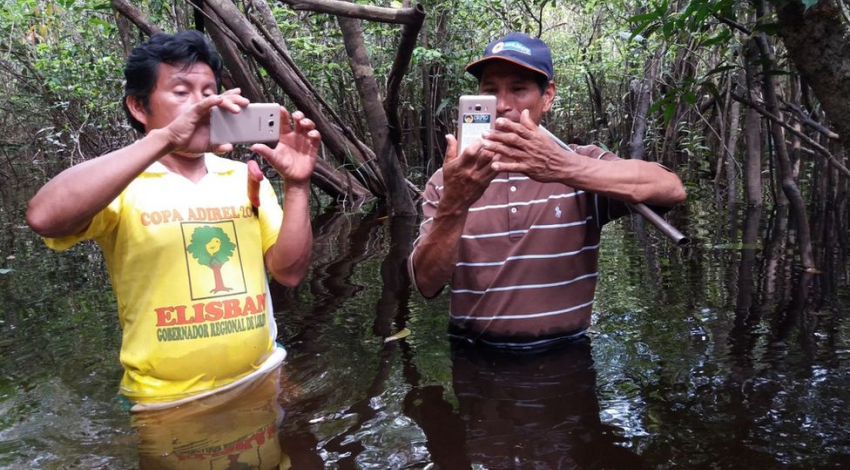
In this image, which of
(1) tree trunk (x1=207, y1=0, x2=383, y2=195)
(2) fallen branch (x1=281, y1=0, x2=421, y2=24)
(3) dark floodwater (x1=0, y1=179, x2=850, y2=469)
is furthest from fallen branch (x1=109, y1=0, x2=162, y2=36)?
(2) fallen branch (x1=281, y1=0, x2=421, y2=24)

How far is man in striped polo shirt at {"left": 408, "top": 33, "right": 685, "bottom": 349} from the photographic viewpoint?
2.42m

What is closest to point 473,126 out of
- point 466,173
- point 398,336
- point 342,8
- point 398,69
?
point 466,173

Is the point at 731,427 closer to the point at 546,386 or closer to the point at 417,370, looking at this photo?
the point at 546,386

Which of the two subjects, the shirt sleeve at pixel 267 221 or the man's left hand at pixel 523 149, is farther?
the shirt sleeve at pixel 267 221

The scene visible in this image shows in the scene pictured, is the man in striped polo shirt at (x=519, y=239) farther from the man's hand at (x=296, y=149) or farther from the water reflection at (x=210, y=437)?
the water reflection at (x=210, y=437)

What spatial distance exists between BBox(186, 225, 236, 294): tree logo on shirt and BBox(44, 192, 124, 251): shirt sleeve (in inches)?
8.4

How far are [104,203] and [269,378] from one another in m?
0.87

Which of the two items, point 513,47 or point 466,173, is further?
point 513,47

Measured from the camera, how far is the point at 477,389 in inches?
104

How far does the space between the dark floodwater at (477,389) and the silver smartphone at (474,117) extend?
0.96m

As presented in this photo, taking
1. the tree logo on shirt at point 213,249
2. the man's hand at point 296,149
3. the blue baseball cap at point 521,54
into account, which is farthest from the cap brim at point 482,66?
the tree logo on shirt at point 213,249

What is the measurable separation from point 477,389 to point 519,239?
580mm

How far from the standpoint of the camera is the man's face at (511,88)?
2.47 m

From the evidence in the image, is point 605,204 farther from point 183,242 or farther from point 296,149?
point 183,242
